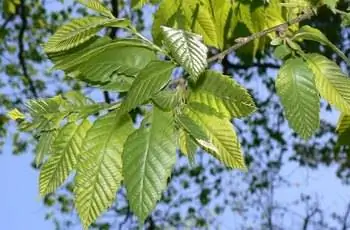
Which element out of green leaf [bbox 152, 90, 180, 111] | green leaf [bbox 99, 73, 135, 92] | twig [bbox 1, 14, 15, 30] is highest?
green leaf [bbox 99, 73, 135, 92]

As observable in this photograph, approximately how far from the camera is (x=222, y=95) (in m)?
1.03

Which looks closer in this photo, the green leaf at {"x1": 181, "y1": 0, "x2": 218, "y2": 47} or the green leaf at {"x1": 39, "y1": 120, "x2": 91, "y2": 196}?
the green leaf at {"x1": 39, "y1": 120, "x2": 91, "y2": 196}

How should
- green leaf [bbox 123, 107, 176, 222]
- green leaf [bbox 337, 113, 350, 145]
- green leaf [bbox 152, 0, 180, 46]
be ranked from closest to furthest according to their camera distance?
green leaf [bbox 123, 107, 176, 222] → green leaf [bbox 337, 113, 350, 145] → green leaf [bbox 152, 0, 180, 46]

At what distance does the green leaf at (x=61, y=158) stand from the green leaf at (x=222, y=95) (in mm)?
208

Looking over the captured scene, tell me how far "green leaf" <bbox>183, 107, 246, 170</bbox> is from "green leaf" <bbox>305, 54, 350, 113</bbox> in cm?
17

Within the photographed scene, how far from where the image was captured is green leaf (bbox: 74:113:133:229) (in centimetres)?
97

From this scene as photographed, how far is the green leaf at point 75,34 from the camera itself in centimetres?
108

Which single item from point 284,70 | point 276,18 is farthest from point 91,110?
point 276,18

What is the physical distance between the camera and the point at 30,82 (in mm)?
7707

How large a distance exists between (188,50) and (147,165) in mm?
192

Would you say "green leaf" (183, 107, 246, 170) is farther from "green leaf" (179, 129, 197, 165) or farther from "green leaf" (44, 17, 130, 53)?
"green leaf" (44, 17, 130, 53)

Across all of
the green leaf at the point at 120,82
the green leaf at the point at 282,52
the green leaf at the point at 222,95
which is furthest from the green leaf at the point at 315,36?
the green leaf at the point at 120,82

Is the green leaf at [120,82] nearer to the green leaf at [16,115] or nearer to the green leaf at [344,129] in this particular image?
the green leaf at [16,115]

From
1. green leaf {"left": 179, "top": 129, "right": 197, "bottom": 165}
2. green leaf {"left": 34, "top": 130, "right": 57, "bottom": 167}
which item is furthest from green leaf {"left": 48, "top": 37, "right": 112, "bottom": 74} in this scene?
green leaf {"left": 179, "top": 129, "right": 197, "bottom": 165}
